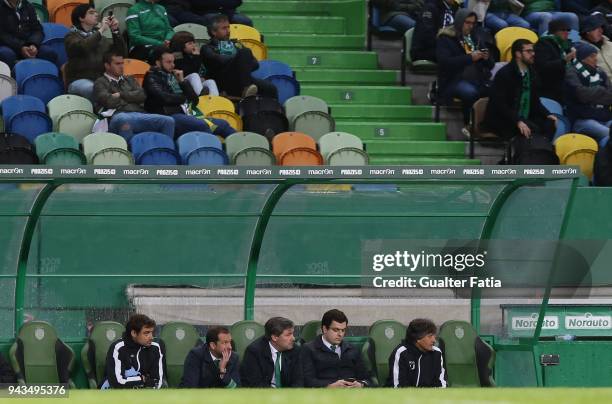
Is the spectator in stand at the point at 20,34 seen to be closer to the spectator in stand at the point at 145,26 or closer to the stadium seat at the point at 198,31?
the spectator in stand at the point at 145,26

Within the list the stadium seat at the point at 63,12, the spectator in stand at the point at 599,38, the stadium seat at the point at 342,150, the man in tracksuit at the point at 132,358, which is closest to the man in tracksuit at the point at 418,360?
the man in tracksuit at the point at 132,358

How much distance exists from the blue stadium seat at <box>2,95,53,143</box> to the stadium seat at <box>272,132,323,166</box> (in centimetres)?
222

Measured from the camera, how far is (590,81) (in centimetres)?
2002

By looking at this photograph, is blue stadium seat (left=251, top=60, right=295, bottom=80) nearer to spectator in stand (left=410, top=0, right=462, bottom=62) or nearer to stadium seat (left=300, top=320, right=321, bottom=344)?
spectator in stand (left=410, top=0, right=462, bottom=62)

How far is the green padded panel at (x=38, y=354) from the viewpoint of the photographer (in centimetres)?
1432

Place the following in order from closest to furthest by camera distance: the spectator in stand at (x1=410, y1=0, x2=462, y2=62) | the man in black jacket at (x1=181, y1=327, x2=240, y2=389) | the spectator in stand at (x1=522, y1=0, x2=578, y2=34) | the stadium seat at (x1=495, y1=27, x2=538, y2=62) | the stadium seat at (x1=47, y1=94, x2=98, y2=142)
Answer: the man in black jacket at (x1=181, y1=327, x2=240, y2=389) → the stadium seat at (x1=47, y1=94, x2=98, y2=142) → the spectator in stand at (x1=410, y1=0, x2=462, y2=62) → the stadium seat at (x1=495, y1=27, x2=538, y2=62) → the spectator in stand at (x1=522, y1=0, x2=578, y2=34)

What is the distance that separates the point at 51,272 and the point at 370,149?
212 inches

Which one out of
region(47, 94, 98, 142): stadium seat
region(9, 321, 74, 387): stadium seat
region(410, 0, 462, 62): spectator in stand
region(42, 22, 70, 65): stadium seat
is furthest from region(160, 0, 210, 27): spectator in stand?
region(9, 321, 74, 387): stadium seat

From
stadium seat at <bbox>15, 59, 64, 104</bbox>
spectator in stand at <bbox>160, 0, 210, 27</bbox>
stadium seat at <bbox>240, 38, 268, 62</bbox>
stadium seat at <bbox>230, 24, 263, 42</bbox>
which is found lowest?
stadium seat at <bbox>15, 59, 64, 104</bbox>

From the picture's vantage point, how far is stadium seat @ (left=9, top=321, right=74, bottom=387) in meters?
14.3

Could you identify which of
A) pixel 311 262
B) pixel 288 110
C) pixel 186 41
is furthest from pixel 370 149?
pixel 311 262

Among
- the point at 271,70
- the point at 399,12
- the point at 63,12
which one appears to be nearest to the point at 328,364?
the point at 271,70

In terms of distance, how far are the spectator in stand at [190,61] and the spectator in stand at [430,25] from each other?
8.60ft

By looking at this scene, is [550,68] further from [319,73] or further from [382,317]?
[382,317]
